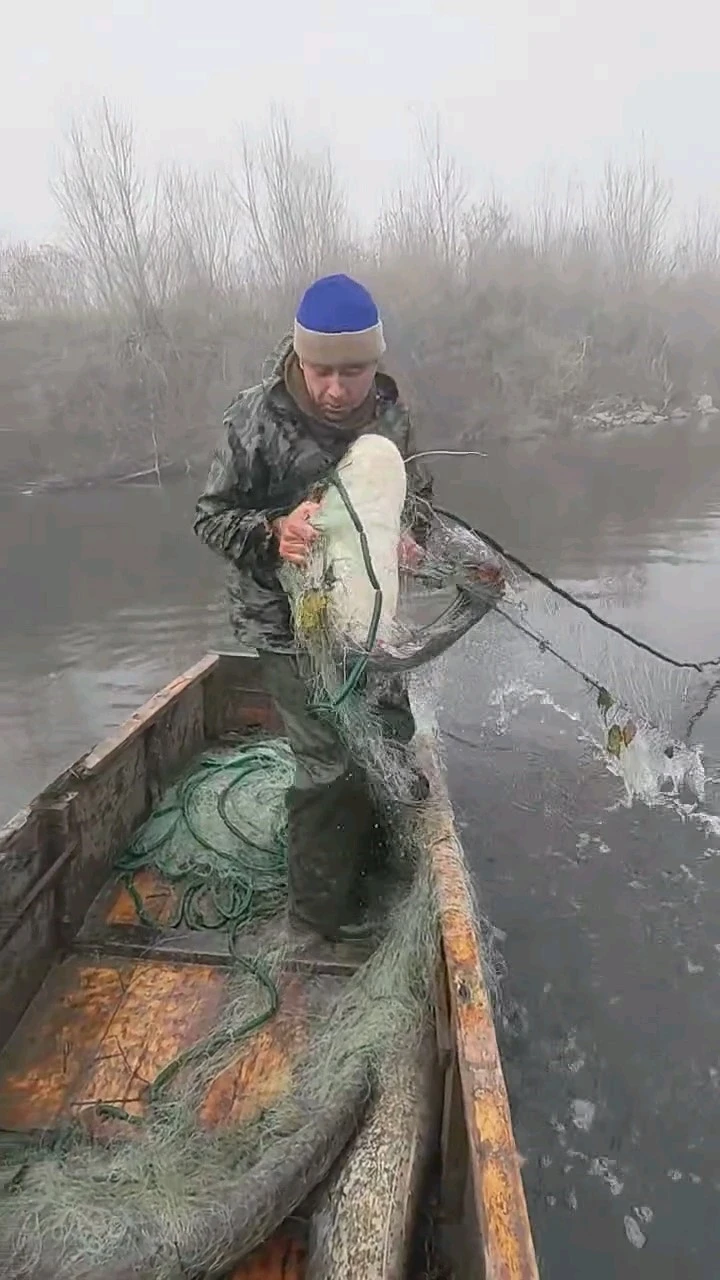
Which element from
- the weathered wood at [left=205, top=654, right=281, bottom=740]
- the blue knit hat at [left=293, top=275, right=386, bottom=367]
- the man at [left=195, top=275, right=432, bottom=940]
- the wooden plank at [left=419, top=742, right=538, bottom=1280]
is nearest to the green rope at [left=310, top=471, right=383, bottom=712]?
the man at [left=195, top=275, right=432, bottom=940]

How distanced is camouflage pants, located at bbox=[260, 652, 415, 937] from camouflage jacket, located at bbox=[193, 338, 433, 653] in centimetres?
22

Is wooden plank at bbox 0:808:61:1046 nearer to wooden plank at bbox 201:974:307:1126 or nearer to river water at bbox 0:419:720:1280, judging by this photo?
wooden plank at bbox 201:974:307:1126

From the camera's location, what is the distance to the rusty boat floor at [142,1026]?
2.98 metres

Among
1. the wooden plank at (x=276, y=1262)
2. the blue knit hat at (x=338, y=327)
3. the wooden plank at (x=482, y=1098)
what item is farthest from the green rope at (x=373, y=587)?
the wooden plank at (x=276, y=1262)

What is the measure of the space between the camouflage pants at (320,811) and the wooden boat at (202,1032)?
0.22 m

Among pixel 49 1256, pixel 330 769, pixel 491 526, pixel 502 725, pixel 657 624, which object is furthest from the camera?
pixel 491 526

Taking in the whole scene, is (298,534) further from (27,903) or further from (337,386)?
(27,903)

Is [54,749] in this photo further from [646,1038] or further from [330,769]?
[330,769]

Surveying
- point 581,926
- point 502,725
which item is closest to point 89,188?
point 502,725

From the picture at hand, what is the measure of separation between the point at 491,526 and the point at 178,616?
8034 mm

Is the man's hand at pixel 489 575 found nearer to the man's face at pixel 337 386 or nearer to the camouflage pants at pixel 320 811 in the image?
the camouflage pants at pixel 320 811

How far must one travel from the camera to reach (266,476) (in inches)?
131

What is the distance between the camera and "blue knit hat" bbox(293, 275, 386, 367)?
3.02 meters

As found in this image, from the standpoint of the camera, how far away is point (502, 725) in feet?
29.5
